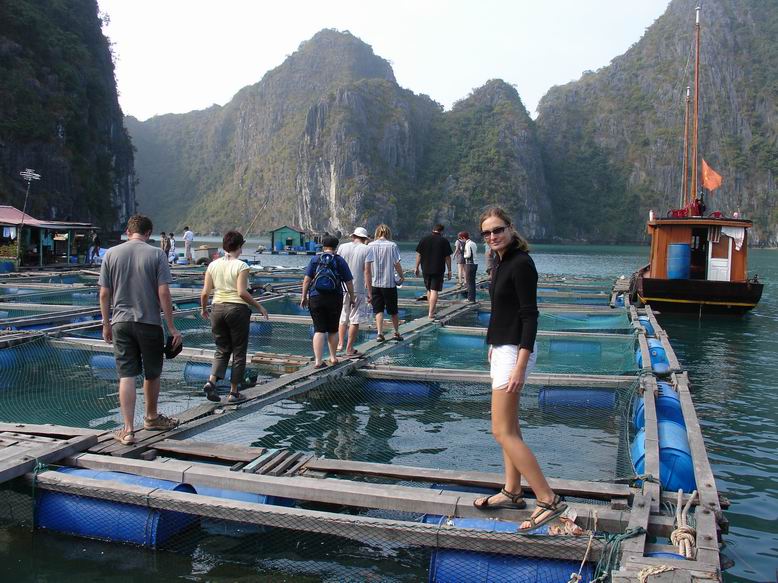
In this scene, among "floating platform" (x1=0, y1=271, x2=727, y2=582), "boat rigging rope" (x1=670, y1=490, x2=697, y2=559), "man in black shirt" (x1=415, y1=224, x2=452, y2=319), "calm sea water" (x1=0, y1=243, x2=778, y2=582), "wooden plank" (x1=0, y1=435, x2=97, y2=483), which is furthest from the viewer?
"man in black shirt" (x1=415, y1=224, x2=452, y2=319)

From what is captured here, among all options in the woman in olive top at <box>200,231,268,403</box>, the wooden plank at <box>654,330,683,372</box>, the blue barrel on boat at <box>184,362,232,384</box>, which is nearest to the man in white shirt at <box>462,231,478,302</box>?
the wooden plank at <box>654,330,683,372</box>

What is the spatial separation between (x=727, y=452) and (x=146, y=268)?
6.88m

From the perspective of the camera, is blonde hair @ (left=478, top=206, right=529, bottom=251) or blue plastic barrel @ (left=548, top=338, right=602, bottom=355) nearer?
blonde hair @ (left=478, top=206, right=529, bottom=251)

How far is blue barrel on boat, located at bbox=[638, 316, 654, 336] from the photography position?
47.3 feet

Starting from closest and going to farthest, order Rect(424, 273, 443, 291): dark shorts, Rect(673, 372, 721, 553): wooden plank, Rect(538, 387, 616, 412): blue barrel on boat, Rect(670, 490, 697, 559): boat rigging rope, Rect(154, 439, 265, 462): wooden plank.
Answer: Rect(670, 490, 697, 559): boat rigging rope
Rect(673, 372, 721, 553): wooden plank
Rect(154, 439, 265, 462): wooden plank
Rect(538, 387, 616, 412): blue barrel on boat
Rect(424, 273, 443, 291): dark shorts

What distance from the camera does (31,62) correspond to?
57.4 m

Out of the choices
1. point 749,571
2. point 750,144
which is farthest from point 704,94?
point 749,571

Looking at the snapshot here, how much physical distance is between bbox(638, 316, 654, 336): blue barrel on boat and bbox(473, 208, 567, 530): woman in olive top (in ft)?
34.6

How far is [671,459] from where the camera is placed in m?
5.70

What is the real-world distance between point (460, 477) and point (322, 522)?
3.98 ft

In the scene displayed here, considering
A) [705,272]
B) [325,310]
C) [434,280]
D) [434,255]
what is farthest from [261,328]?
[705,272]

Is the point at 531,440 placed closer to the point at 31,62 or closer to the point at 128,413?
the point at 128,413

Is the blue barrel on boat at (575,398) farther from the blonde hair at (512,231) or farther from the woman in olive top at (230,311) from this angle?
the blonde hair at (512,231)

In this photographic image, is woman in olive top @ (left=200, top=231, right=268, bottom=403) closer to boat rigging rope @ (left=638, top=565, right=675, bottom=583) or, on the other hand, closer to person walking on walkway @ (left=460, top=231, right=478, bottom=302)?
boat rigging rope @ (left=638, top=565, right=675, bottom=583)
